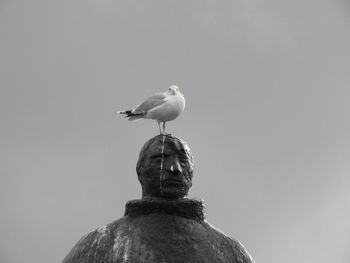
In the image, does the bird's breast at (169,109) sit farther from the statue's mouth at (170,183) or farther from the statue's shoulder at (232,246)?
the statue's shoulder at (232,246)

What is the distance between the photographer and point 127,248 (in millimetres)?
11438

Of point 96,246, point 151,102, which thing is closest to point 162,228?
point 96,246

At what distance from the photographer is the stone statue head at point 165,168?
12430mm

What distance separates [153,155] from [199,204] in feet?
3.83

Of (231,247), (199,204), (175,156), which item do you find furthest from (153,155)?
(231,247)

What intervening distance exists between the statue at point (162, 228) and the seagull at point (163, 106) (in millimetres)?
1509

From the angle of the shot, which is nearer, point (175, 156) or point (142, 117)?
point (175, 156)

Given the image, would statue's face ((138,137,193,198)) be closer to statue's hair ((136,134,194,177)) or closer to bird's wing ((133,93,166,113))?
statue's hair ((136,134,194,177))

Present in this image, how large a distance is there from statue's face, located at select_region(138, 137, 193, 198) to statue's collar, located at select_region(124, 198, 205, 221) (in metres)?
0.20

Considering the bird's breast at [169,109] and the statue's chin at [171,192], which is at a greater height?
the bird's breast at [169,109]

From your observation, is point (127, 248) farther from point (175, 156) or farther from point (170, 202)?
point (175, 156)

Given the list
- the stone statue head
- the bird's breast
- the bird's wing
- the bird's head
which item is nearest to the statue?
the stone statue head

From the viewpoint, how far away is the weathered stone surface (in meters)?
11.4

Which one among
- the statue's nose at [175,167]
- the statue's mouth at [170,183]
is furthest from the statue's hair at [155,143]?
the statue's mouth at [170,183]
